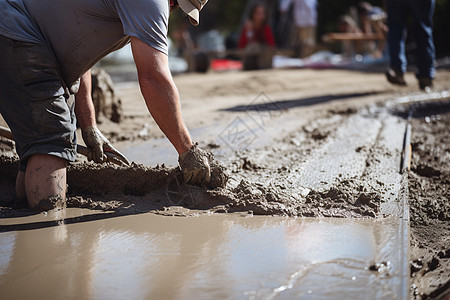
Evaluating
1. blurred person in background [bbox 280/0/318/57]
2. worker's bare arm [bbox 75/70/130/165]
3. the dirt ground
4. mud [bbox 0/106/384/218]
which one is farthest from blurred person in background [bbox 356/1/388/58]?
worker's bare arm [bbox 75/70/130/165]

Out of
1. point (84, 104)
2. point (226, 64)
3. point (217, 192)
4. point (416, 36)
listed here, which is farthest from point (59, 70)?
point (226, 64)

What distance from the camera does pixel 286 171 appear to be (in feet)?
9.70

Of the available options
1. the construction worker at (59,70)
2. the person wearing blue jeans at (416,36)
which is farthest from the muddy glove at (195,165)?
the person wearing blue jeans at (416,36)

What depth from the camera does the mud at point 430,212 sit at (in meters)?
1.82

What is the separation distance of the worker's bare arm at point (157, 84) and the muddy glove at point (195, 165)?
15 cm

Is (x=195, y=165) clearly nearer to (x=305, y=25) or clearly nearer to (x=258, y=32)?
(x=258, y=32)

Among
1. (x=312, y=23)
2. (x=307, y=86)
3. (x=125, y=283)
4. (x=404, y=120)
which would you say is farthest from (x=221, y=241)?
(x=312, y=23)

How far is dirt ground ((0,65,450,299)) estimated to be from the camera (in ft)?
7.58

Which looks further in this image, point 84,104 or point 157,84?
point 84,104

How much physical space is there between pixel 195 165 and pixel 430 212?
118 centimetres

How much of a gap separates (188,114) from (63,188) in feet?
9.20

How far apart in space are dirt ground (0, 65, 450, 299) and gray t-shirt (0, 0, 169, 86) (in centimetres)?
60

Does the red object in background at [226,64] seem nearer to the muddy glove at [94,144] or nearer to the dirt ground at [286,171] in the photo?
the dirt ground at [286,171]

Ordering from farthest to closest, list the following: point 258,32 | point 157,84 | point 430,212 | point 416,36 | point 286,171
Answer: point 258,32
point 416,36
point 286,171
point 430,212
point 157,84
